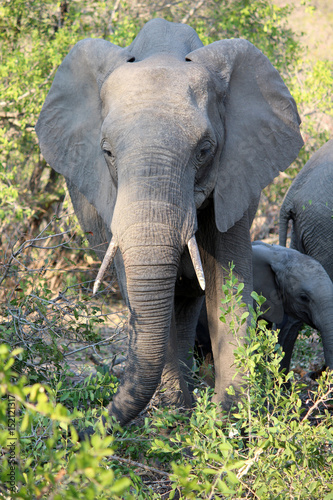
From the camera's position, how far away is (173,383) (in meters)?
3.35

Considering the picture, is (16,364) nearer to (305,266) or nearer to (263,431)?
(263,431)

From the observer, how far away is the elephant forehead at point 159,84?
113 inches

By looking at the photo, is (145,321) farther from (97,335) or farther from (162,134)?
(97,335)

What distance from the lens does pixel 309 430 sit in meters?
2.38

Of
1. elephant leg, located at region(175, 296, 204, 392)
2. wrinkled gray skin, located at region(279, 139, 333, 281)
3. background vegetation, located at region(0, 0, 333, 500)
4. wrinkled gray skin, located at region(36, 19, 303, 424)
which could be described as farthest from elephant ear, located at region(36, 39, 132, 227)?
wrinkled gray skin, located at region(279, 139, 333, 281)

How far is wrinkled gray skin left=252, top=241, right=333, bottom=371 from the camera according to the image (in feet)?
14.0

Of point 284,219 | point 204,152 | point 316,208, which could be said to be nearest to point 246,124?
point 204,152

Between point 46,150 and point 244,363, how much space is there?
5.37 ft

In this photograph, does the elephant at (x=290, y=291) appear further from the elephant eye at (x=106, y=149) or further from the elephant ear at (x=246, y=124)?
the elephant eye at (x=106, y=149)

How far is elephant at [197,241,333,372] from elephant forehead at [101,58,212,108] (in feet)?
5.66

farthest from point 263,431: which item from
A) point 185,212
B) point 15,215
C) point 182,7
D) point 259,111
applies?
point 182,7

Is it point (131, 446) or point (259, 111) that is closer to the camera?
point (131, 446)

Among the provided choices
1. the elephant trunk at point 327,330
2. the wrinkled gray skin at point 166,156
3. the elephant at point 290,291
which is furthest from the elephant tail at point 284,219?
the wrinkled gray skin at point 166,156

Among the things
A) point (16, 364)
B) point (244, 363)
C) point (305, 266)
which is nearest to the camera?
point (244, 363)
